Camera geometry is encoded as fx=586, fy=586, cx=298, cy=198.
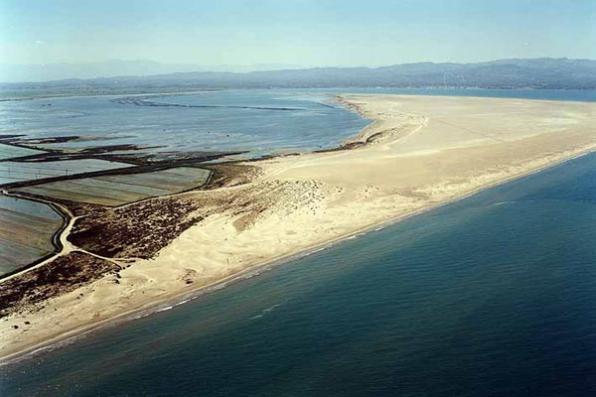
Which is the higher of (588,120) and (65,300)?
(588,120)

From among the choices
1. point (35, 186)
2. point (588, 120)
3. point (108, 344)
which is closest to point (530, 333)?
point (108, 344)

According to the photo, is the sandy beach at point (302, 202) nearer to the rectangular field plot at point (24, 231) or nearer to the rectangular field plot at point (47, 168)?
the rectangular field plot at point (24, 231)

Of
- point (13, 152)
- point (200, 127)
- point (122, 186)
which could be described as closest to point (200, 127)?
point (200, 127)

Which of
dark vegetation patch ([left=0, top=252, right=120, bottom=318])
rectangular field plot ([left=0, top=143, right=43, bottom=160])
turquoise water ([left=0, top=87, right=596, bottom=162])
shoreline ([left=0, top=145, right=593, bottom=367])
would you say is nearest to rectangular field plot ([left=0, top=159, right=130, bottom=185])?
rectangular field plot ([left=0, top=143, right=43, bottom=160])

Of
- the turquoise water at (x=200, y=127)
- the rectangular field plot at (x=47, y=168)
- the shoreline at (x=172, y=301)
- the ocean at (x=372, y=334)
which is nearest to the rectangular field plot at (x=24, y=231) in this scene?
the shoreline at (x=172, y=301)

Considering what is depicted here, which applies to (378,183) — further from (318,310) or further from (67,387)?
(67,387)
